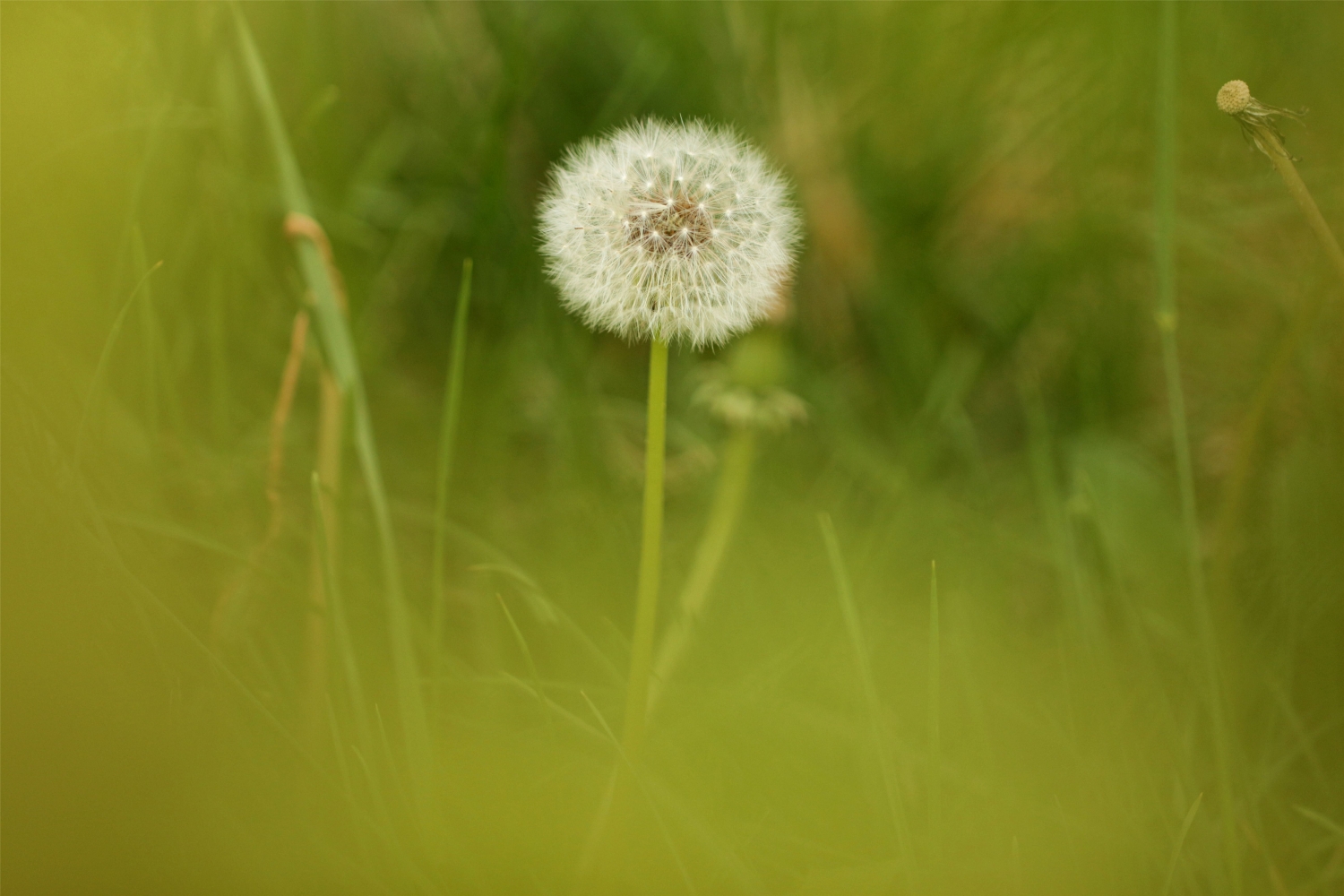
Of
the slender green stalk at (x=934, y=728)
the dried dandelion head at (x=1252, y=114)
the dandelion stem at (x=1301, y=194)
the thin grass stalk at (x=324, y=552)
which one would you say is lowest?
the slender green stalk at (x=934, y=728)

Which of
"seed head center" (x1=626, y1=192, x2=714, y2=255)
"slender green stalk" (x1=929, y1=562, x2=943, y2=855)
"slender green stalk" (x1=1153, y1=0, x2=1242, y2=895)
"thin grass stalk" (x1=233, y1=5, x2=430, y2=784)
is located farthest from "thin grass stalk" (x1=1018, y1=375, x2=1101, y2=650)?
"thin grass stalk" (x1=233, y1=5, x2=430, y2=784)

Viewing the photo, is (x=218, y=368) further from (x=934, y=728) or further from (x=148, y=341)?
(x=934, y=728)

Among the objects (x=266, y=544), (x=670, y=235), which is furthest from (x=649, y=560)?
(x=266, y=544)

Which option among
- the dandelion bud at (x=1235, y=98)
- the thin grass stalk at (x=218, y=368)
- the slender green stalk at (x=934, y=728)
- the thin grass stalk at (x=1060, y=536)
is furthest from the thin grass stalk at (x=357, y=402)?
the dandelion bud at (x=1235, y=98)

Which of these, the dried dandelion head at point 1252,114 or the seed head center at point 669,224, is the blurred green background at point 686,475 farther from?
the seed head center at point 669,224

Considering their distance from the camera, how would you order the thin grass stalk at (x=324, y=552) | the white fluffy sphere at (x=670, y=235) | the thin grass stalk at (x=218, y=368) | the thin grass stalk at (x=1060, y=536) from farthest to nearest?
the thin grass stalk at (x=218, y=368), the thin grass stalk at (x=1060, y=536), the thin grass stalk at (x=324, y=552), the white fluffy sphere at (x=670, y=235)
